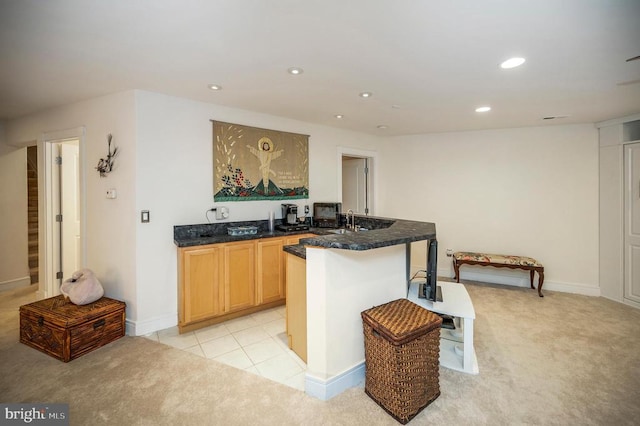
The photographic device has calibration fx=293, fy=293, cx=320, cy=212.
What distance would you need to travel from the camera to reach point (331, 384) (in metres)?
2.03

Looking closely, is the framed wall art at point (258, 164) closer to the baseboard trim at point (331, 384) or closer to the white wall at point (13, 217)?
the baseboard trim at point (331, 384)

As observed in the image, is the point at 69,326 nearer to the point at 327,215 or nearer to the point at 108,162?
the point at 108,162

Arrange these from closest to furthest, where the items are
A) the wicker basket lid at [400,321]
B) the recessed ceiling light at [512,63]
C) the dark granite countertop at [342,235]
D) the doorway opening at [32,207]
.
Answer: the wicker basket lid at [400,321] → the dark granite countertop at [342,235] → the recessed ceiling light at [512,63] → the doorway opening at [32,207]

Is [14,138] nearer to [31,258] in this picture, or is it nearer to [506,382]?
[31,258]

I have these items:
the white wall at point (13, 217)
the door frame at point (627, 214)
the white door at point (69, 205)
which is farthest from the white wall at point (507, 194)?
the white wall at point (13, 217)

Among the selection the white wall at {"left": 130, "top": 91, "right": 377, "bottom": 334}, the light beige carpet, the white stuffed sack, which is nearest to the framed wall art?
the white wall at {"left": 130, "top": 91, "right": 377, "bottom": 334}

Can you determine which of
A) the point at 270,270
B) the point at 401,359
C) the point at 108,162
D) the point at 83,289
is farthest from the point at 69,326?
the point at 401,359

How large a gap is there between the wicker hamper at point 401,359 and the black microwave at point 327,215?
6.79ft

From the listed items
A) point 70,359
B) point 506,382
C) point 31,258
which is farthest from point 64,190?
point 506,382

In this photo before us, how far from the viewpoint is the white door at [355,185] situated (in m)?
5.40

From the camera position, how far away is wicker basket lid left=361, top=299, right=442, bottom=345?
1.80 meters

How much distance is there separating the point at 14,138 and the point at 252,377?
4785mm

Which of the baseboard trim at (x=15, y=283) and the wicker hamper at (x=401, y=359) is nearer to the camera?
the wicker hamper at (x=401, y=359)

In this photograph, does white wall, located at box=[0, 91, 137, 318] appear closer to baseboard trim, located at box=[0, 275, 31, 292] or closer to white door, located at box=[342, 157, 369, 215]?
baseboard trim, located at box=[0, 275, 31, 292]
